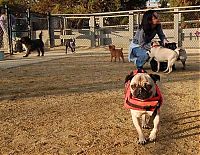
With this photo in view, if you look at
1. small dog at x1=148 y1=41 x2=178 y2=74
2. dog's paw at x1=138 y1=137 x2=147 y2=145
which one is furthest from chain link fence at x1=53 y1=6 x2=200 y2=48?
dog's paw at x1=138 y1=137 x2=147 y2=145

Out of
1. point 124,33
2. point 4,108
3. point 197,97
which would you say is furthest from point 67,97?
point 124,33

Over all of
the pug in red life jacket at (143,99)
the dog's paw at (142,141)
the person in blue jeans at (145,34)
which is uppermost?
the person in blue jeans at (145,34)

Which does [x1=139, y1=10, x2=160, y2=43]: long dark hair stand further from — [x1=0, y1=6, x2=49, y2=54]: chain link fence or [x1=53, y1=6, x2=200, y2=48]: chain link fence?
[x1=53, y1=6, x2=200, y2=48]: chain link fence

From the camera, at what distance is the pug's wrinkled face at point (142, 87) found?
3902 mm

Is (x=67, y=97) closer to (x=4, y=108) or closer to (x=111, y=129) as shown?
(x=4, y=108)

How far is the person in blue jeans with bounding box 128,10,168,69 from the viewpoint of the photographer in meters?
7.45

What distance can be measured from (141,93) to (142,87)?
0.19 ft

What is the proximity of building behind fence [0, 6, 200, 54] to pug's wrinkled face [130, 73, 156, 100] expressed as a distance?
1318 cm

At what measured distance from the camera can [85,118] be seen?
5094mm

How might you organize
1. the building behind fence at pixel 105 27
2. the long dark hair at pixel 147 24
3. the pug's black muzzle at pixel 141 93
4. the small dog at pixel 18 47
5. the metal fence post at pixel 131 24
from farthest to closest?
the metal fence post at pixel 131 24 < the building behind fence at pixel 105 27 < the small dog at pixel 18 47 < the long dark hair at pixel 147 24 < the pug's black muzzle at pixel 141 93

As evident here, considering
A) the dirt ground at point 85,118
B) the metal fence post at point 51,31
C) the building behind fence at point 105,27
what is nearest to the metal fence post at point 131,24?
the building behind fence at point 105,27

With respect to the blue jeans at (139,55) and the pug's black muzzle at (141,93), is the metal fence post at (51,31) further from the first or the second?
the pug's black muzzle at (141,93)

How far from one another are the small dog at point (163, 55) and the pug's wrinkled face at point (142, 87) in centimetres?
560

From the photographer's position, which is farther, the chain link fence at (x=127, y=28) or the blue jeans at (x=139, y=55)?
the chain link fence at (x=127, y=28)
